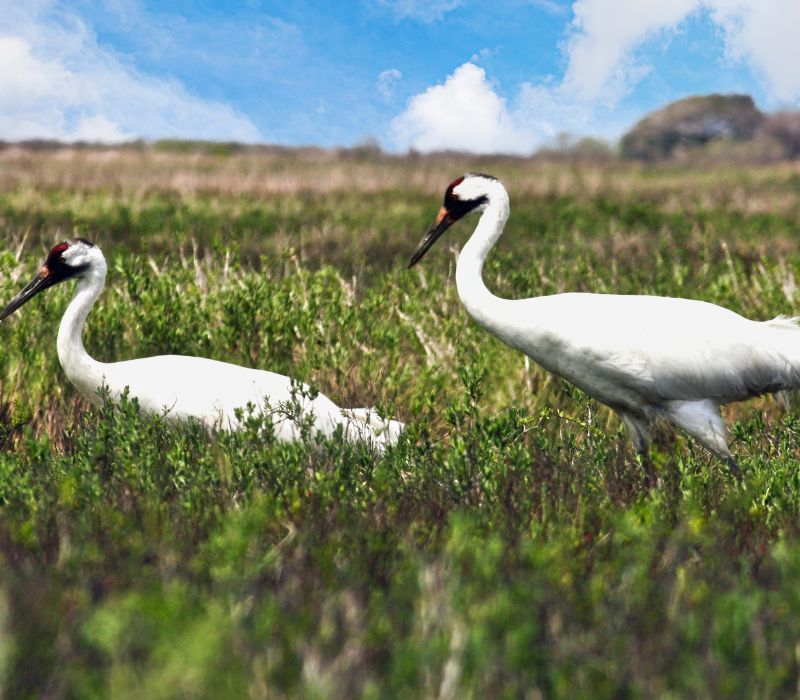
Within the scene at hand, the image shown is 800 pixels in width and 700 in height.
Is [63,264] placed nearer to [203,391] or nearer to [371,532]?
[203,391]

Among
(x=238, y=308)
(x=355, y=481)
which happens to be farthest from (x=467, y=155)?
(x=355, y=481)

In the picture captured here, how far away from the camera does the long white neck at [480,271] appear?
17.2 feet

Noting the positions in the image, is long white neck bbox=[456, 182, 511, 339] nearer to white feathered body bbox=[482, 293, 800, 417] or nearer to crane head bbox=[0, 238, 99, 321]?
white feathered body bbox=[482, 293, 800, 417]

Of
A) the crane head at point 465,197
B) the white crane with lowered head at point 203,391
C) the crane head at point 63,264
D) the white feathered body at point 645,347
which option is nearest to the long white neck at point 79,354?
the white crane with lowered head at point 203,391

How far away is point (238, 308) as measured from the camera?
22.5ft

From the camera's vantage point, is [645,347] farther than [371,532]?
Yes

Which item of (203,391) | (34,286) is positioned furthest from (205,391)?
(34,286)

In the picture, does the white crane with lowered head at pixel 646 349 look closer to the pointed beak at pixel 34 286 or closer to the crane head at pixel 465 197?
the crane head at pixel 465 197

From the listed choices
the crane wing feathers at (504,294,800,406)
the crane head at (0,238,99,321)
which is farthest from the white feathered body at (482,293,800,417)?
the crane head at (0,238,99,321)

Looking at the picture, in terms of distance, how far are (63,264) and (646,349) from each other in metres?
3.34

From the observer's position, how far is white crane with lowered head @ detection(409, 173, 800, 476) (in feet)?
16.5

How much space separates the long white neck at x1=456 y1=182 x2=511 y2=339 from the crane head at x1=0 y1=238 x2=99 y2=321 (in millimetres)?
2226

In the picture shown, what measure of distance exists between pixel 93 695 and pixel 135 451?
2.53 metres

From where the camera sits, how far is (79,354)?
5.67 m
